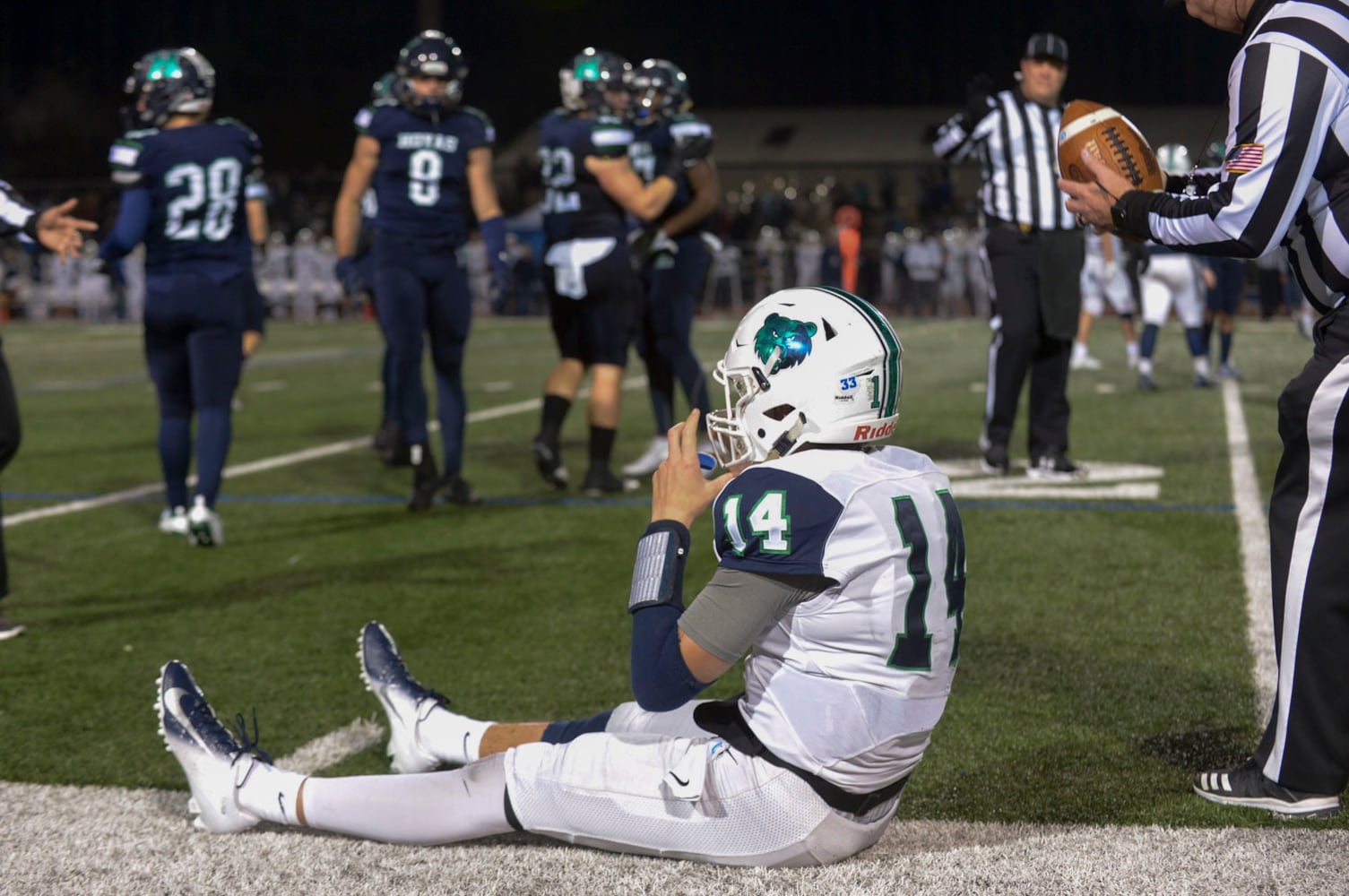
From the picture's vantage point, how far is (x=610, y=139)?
6676mm

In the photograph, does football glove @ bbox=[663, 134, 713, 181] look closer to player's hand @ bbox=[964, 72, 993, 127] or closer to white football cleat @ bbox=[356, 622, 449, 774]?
player's hand @ bbox=[964, 72, 993, 127]

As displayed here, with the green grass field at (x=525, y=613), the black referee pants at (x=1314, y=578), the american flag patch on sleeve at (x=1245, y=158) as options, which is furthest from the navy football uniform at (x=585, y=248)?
the black referee pants at (x=1314, y=578)

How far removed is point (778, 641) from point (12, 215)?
10.6 feet

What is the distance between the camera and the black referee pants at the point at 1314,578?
2.76m

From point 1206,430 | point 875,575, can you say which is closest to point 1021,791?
point 875,575

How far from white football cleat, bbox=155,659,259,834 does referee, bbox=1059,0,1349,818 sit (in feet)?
6.17

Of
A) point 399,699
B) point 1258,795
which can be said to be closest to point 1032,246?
point 1258,795

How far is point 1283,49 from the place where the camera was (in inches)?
106

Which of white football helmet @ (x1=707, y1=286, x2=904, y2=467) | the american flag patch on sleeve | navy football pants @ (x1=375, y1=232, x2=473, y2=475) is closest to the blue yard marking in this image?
navy football pants @ (x1=375, y1=232, x2=473, y2=475)

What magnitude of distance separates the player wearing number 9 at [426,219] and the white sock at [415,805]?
3.85m

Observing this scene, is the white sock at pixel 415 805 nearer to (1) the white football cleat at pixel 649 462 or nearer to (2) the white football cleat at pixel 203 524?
(2) the white football cleat at pixel 203 524

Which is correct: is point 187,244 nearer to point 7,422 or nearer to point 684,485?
point 7,422

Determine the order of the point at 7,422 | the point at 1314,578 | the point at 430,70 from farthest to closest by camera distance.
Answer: the point at 430,70 → the point at 7,422 → the point at 1314,578

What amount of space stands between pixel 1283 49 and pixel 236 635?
3220 mm
